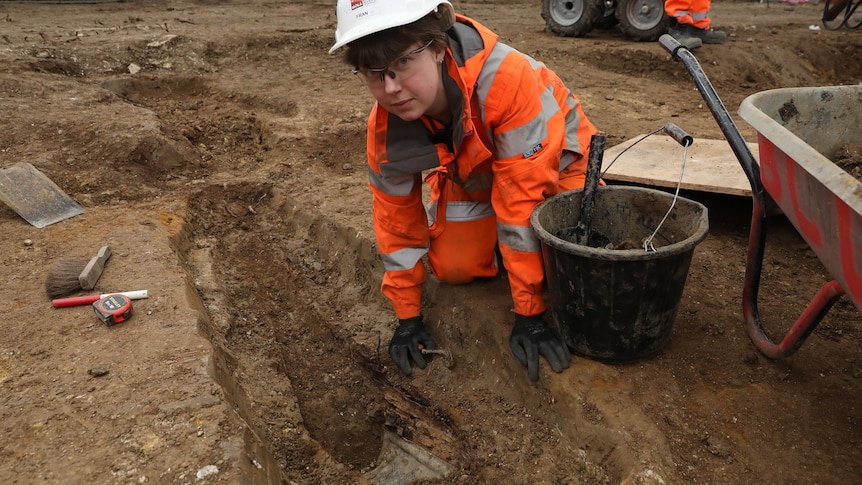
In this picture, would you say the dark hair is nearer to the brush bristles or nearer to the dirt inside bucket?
Answer: the dirt inside bucket

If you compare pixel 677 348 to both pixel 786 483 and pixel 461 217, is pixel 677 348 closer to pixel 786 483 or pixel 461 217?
pixel 786 483

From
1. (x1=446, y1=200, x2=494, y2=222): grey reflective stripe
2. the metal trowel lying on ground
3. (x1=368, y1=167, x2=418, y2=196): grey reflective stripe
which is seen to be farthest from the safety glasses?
the metal trowel lying on ground

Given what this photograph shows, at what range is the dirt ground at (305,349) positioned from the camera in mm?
2266

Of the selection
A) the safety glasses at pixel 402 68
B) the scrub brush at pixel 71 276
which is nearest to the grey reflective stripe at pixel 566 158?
the safety glasses at pixel 402 68

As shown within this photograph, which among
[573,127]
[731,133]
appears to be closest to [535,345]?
[573,127]

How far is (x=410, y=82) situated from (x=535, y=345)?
4.05 ft

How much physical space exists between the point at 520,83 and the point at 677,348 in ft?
4.32

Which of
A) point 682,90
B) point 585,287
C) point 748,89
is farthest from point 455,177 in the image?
point 748,89

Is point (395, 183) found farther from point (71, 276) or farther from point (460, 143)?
point (71, 276)

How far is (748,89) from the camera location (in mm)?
7477

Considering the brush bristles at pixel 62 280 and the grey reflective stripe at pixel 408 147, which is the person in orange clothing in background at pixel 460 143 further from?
the brush bristles at pixel 62 280

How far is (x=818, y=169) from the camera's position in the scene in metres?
1.62

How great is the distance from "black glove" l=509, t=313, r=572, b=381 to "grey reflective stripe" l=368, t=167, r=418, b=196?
0.74 meters

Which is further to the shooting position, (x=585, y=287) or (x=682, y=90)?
(x=682, y=90)
